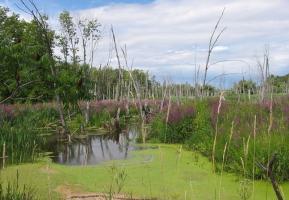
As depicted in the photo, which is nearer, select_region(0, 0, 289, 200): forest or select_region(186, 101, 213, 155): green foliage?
select_region(0, 0, 289, 200): forest

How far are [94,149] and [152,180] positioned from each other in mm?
5347

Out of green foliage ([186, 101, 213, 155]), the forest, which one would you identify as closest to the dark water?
the forest

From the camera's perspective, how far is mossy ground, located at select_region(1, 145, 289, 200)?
639 centimetres

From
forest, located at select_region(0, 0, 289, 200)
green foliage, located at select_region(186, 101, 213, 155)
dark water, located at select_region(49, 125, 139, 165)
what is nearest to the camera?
forest, located at select_region(0, 0, 289, 200)

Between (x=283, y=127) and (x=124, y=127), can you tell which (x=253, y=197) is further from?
(x=124, y=127)

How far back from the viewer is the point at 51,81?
14367mm

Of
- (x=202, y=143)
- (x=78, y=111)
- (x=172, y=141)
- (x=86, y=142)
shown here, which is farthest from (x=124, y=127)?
(x=202, y=143)

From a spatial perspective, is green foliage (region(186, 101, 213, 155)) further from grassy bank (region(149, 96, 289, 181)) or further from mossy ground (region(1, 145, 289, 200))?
mossy ground (region(1, 145, 289, 200))

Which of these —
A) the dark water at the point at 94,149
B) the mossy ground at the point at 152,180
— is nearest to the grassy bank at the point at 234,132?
the mossy ground at the point at 152,180

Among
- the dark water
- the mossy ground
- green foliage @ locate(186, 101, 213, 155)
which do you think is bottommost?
the dark water

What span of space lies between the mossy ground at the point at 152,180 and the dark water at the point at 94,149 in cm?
115

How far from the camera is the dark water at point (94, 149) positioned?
10539 mm

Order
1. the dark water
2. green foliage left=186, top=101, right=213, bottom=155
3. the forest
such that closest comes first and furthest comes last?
1. the forest
2. green foliage left=186, top=101, right=213, bottom=155
3. the dark water

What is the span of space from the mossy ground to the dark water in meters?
1.15
